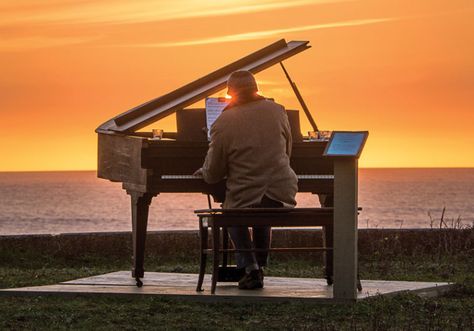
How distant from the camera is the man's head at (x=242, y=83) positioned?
10.5 m

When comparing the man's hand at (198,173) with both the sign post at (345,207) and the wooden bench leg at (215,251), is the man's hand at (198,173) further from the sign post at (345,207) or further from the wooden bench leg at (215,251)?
the sign post at (345,207)

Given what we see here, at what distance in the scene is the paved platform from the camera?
1024 cm

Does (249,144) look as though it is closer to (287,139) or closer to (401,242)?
(287,139)

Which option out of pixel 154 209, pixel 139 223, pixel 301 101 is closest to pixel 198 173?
pixel 139 223

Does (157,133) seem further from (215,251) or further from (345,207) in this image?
(345,207)

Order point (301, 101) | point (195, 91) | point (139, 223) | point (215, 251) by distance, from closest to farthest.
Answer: point (215, 251) → point (139, 223) → point (195, 91) → point (301, 101)

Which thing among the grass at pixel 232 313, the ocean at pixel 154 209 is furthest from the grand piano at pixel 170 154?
the ocean at pixel 154 209

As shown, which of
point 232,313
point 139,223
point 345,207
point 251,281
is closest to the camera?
point 232,313

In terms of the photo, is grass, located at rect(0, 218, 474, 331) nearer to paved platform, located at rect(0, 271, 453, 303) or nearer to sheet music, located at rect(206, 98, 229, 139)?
paved platform, located at rect(0, 271, 453, 303)

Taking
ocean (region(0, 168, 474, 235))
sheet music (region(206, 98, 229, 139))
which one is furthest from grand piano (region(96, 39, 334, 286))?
ocean (region(0, 168, 474, 235))

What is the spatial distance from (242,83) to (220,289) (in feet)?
5.38

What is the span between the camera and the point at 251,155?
1041cm

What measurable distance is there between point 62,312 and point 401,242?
708 cm

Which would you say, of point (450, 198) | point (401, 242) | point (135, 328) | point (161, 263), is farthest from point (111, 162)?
point (450, 198)
